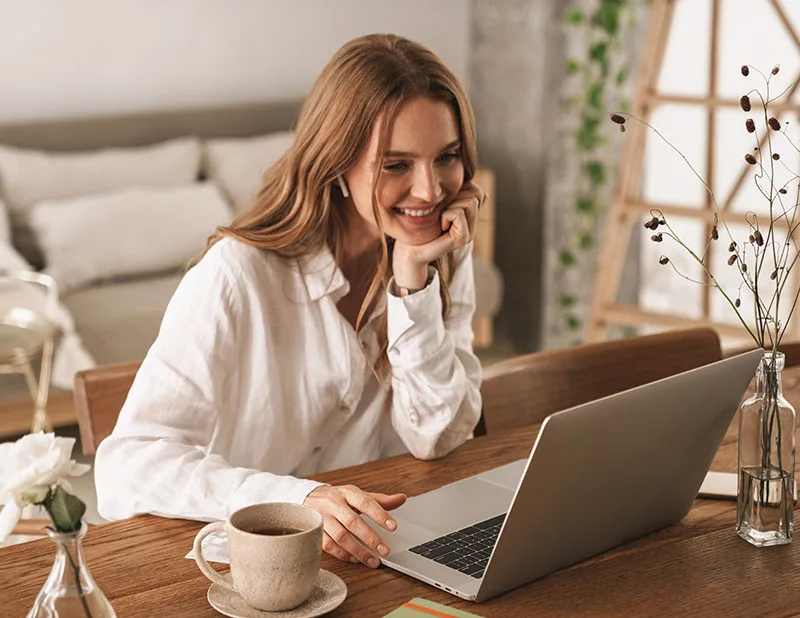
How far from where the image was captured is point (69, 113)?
4.51 metres

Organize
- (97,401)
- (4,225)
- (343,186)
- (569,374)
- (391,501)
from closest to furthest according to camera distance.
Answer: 1. (391,501)
2. (97,401)
3. (343,186)
4. (569,374)
5. (4,225)

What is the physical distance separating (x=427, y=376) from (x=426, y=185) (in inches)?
11.1

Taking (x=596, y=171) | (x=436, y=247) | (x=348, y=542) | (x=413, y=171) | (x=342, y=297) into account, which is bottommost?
(x=596, y=171)

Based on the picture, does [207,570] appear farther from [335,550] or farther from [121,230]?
[121,230]

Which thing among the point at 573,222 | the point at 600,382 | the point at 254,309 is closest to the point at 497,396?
the point at 600,382

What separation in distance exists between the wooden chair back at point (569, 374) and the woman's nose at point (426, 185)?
0.34m

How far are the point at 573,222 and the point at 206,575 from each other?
11.9ft

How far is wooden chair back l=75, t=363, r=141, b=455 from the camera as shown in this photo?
5.25 ft

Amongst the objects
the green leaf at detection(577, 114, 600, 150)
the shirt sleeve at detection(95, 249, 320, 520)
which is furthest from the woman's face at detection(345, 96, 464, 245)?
the green leaf at detection(577, 114, 600, 150)

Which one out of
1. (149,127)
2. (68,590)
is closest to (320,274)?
(68,590)

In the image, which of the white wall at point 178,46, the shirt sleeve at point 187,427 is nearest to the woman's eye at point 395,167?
the shirt sleeve at point 187,427

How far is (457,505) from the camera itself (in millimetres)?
1376

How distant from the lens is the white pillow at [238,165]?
4504mm

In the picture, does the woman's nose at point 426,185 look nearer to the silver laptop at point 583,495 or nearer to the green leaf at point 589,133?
the silver laptop at point 583,495
